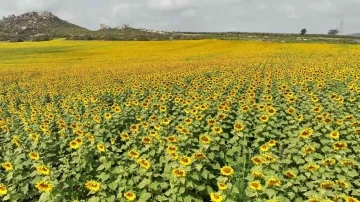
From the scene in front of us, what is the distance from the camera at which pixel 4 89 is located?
18.4 metres

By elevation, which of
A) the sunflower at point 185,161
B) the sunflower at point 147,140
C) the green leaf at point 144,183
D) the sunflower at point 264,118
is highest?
the sunflower at point 185,161

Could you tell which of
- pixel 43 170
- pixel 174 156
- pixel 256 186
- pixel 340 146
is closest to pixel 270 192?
pixel 256 186

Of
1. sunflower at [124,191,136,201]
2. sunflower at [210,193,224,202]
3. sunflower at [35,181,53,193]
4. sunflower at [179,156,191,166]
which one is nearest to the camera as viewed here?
sunflower at [210,193,224,202]

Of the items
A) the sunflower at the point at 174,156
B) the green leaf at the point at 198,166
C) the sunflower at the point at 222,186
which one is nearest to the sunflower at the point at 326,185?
the sunflower at the point at 222,186

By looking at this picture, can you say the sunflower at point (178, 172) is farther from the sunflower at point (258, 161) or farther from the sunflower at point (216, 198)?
the sunflower at point (258, 161)

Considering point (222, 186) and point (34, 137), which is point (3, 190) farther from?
point (222, 186)

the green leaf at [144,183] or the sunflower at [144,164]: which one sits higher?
the sunflower at [144,164]

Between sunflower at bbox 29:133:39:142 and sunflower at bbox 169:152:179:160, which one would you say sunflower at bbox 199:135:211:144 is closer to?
sunflower at bbox 169:152:179:160

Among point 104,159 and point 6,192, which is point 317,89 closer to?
point 104,159

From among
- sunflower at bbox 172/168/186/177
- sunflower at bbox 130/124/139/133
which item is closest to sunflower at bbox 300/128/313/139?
sunflower at bbox 172/168/186/177

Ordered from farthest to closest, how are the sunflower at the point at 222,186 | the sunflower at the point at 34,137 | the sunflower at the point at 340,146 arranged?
the sunflower at the point at 34,137
the sunflower at the point at 340,146
the sunflower at the point at 222,186

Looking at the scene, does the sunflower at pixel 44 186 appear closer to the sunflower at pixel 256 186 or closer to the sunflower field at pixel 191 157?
the sunflower field at pixel 191 157

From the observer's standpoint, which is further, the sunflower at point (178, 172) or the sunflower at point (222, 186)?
the sunflower at point (178, 172)

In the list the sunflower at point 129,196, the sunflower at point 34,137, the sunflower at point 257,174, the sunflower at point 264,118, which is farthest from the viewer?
the sunflower at point 264,118
